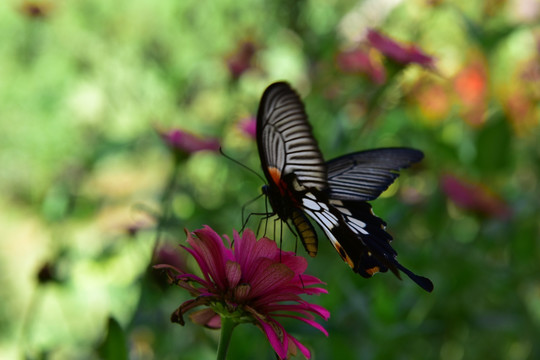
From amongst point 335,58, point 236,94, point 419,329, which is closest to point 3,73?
point 236,94

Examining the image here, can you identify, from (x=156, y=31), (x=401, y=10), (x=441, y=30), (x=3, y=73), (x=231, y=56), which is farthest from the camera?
(x=3, y=73)

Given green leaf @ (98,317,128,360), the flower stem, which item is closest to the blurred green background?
green leaf @ (98,317,128,360)

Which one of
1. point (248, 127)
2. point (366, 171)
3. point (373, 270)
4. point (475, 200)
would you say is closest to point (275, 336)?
point (373, 270)

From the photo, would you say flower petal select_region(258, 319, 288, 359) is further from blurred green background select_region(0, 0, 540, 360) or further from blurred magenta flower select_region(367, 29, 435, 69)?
blurred magenta flower select_region(367, 29, 435, 69)

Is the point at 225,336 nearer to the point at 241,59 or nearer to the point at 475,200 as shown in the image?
the point at 475,200

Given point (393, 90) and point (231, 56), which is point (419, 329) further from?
point (231, 56)

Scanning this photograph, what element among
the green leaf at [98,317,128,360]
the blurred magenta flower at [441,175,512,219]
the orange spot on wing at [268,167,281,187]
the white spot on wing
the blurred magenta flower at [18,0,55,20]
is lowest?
the blurred magenta flower at [18,0,55,20]
